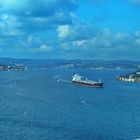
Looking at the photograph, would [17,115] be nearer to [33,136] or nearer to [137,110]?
[33,136]

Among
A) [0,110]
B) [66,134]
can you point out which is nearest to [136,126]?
[66,134]

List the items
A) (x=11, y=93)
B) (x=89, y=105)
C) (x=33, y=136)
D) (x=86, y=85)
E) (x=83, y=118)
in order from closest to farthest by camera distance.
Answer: (x=33, y=136) → (x=83, y=118) → (x=89, y=105) → (x=11, y=93) → (x=86, y=85)

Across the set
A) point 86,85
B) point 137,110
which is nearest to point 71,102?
point 137,110

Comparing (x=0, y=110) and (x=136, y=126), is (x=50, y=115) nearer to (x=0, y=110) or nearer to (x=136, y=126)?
(x=0, y=110)

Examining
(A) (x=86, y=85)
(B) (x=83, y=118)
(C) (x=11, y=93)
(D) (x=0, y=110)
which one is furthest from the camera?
(A) (x=86, y=85)

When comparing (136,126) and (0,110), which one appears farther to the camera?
(0,110)

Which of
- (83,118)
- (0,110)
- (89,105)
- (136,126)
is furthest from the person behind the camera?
(89,105)

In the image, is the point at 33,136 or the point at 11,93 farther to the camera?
the point at 11,93

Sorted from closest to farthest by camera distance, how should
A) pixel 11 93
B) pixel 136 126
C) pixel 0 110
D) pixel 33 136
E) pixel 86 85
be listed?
pixel 33 136, pixel 136 126, pixel 0 110, pixel 11 93, pixel 86 85
